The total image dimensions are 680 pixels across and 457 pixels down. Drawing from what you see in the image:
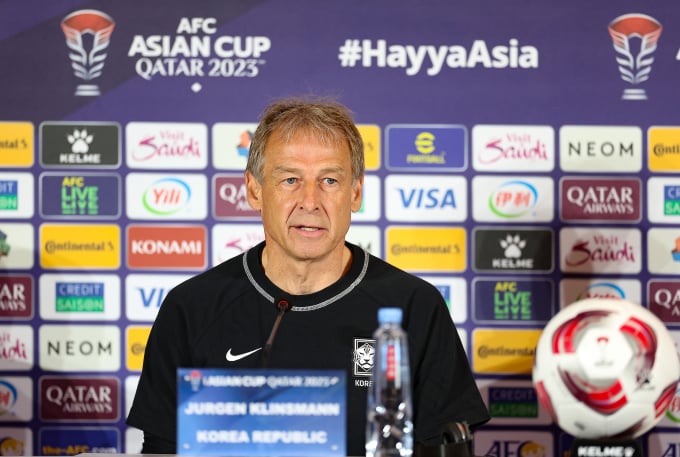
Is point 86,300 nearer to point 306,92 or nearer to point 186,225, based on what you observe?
point 186,225

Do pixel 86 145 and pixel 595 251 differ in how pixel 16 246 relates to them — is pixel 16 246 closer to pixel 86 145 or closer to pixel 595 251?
pixel 86 145

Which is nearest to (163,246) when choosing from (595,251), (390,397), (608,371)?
(595,251)

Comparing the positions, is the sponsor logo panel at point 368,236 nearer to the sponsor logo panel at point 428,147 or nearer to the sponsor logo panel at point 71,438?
the sponsor logo panel at point 428,147

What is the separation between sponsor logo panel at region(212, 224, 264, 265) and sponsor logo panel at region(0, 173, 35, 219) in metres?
0.70

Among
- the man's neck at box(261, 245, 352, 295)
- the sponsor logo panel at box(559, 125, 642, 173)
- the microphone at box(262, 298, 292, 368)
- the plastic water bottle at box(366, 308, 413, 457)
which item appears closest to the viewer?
the plastic water bottle at box(366, 308, 413, 457)

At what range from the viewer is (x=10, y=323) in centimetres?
334

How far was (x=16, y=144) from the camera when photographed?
3.34 meters

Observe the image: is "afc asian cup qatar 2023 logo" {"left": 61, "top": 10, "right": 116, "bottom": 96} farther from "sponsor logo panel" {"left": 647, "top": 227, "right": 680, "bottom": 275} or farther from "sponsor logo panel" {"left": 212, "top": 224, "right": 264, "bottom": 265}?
"sponsor logo panel" {"left": 647, "top": 227, "right": 680, "bottom": 275}

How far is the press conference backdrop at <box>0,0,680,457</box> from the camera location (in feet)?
10.9

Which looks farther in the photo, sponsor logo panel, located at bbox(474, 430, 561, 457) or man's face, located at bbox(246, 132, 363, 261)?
sponsor logo panel, located at bbox(474, 430, 561, 457)

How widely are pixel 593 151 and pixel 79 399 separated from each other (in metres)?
2.12

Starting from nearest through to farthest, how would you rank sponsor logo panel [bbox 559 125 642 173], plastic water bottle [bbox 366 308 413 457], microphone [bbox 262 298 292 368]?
plastic water bottle [bbox 366 308 413 457] < microphone [bbox 262 298 292 368] < sponsor logo panel [bbox 559 125 642 173]

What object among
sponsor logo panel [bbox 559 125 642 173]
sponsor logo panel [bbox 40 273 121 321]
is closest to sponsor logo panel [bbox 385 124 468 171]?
sponsor logo panel [bbox 559 125 642 173]

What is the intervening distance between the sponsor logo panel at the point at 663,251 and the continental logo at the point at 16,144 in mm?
2333
